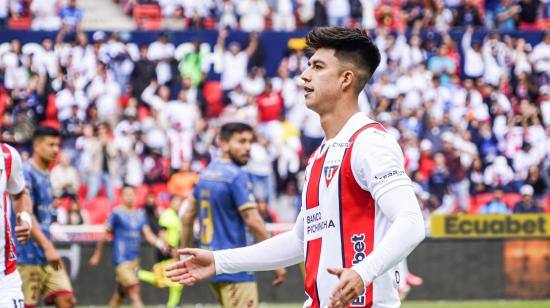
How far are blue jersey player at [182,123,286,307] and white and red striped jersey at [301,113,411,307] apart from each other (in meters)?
4.34

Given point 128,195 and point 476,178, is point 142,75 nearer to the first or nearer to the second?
point 476,178

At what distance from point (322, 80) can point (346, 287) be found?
45.9 inches

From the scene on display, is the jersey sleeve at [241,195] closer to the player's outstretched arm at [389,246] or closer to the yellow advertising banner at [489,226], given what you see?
the player's outstretched arm at [389,246]

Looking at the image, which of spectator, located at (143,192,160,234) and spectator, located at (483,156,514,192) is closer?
spectator, located at (143,192,160,234)

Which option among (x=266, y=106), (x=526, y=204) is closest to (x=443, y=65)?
(x=266, y=106)

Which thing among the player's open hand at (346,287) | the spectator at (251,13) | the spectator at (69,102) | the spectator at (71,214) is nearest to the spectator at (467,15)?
the spectator at (251,13)

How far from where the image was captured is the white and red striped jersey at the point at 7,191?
306 inches

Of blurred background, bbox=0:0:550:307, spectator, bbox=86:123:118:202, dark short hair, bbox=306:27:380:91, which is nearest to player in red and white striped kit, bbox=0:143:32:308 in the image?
dark short hair, bbox=306:27:380:91

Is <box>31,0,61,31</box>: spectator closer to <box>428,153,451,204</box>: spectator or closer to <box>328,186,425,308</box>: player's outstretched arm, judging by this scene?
<box>428,153,451,204</box>: spectator

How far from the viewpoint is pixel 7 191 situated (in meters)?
8.31

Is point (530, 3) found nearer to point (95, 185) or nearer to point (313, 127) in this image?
point (313, 127)

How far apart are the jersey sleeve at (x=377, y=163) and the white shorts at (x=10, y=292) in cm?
310

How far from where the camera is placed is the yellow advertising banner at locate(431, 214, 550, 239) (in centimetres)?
1903

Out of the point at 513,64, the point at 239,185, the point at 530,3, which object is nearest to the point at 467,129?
the point at 513,64
